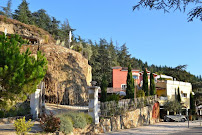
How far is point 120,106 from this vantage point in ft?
60.9

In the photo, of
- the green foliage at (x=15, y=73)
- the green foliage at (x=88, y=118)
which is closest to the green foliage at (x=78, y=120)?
the green foliage at (x=88, y=118)

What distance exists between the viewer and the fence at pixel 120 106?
1647 cm

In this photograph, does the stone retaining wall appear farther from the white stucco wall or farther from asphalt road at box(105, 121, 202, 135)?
the white stucco wall

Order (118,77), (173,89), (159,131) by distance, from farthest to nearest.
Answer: (118,77), (173,89), (159,131)

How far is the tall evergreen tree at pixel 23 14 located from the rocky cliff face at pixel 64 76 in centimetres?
2285

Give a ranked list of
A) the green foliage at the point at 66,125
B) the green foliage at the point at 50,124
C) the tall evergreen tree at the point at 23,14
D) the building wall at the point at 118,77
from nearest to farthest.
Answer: the green foliage at the point at 50,124 → the green foliage at the point at 66,125 → the building wall at the point at 118,77 → the tall evergreen tree at the point at 23,14

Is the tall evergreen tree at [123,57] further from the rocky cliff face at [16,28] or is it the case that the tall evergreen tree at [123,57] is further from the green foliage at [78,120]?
the green foliage at [78,120]

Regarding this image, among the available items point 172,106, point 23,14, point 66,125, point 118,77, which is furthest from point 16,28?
point 66,125

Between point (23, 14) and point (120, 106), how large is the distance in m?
36.8

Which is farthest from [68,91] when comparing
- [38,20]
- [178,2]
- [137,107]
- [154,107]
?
[38,20]

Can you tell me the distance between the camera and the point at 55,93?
75.1 ft

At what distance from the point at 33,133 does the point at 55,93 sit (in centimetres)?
1233

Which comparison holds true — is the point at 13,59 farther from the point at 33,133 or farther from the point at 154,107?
the point at 154,107

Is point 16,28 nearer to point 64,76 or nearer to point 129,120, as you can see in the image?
point 64,76
